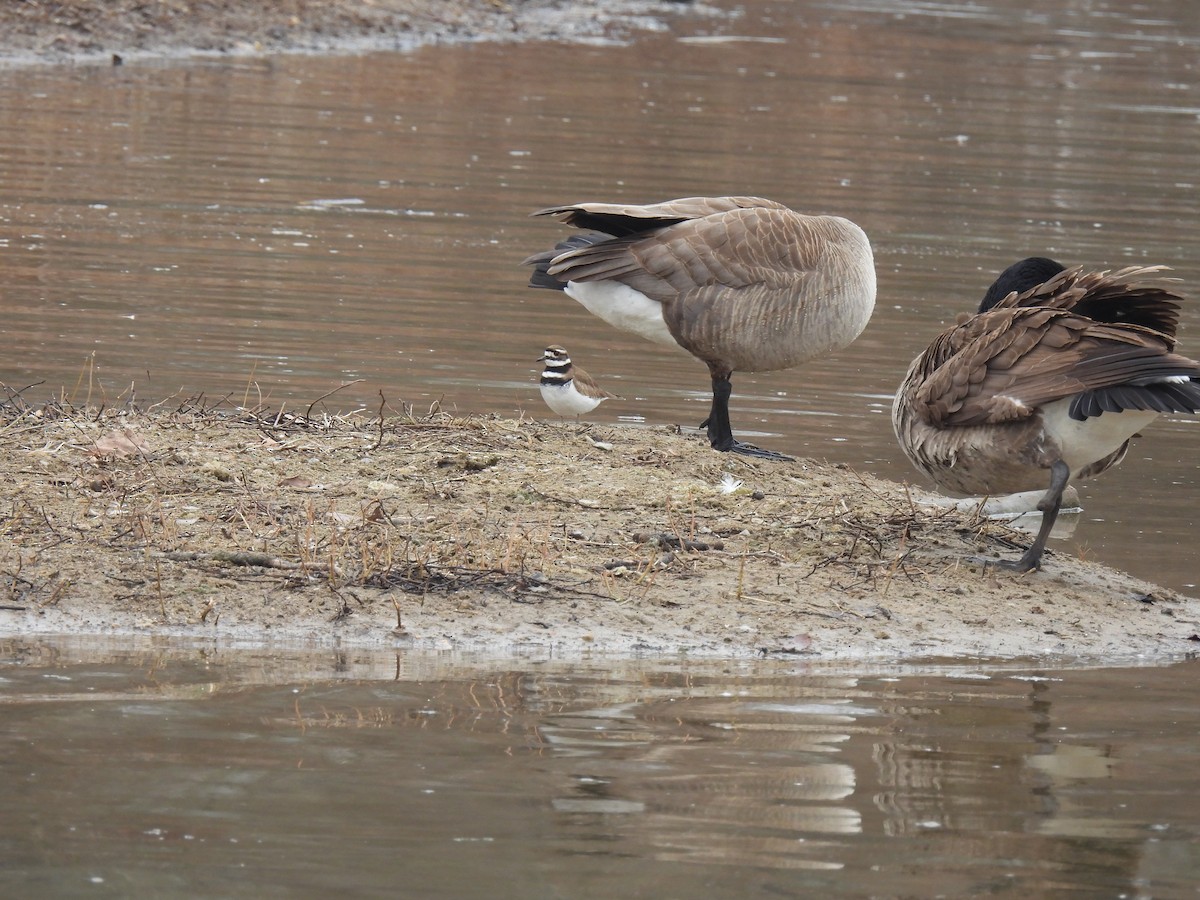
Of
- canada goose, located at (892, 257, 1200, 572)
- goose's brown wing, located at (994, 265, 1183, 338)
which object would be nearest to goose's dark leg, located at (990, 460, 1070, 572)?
canada goose, located at (892, 257, 1200, 572)

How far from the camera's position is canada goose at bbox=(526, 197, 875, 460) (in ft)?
27.5

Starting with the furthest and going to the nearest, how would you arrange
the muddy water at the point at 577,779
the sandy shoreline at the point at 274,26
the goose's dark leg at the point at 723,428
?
the sandy shoreline at the point at 274,26, the goose's dark leg at the point at 723,428, the muddy water at the point at 577,779

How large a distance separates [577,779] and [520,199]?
12.3 m

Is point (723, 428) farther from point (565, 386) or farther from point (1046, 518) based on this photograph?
point (1046, 518)

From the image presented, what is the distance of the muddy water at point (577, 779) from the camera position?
4254 mm

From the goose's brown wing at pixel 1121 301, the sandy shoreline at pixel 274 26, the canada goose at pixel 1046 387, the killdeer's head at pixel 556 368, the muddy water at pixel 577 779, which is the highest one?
the sandy shoreline at pixel 274 26

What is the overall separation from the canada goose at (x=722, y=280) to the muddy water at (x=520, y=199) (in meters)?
1.00

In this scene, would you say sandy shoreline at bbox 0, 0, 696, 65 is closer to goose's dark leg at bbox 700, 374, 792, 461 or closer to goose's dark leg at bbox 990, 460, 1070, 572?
goose's dark leg at bbox 700, 374, 792, 461

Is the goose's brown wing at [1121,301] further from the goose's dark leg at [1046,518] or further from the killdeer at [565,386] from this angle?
the killdeer at [565,386]

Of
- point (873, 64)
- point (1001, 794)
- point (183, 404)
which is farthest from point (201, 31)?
point (1001, 794)

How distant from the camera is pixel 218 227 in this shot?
14570mm

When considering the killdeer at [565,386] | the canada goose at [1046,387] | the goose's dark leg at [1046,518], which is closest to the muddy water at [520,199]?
the goose's dark leg at [1046,518]

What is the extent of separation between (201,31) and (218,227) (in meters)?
12.1

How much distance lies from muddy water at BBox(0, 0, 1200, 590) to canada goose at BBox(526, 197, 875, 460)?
1000 mm
